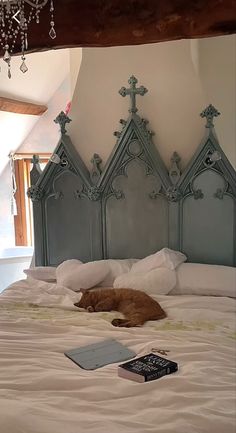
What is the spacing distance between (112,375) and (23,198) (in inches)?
142

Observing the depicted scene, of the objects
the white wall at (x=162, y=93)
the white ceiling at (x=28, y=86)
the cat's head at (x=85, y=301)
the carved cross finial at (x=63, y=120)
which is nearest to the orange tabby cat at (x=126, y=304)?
the cat's head at (x=85, y=301)

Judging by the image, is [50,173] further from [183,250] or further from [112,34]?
[112,34]

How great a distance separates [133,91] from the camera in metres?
3.08

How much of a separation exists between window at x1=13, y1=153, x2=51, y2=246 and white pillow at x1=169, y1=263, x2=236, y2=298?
267 centimetres

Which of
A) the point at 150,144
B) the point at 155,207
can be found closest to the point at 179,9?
the point at 150,144

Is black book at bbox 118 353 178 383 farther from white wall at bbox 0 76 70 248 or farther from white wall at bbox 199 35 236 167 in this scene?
white wall at bbox 0 76 70 248

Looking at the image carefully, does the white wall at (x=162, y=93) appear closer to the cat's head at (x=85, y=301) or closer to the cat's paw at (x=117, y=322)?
the cat's head at (x=85, y=301)

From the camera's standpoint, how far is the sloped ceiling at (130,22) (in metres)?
2.04

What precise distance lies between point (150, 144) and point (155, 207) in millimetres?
448

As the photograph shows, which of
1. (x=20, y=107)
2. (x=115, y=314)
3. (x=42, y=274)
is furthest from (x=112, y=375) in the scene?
(x=20, y=107)

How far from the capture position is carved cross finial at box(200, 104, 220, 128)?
9.49ft

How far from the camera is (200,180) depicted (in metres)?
2.98

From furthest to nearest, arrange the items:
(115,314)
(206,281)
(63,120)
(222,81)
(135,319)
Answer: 1. (63,120)
2. (222,81)
3. (206,281)
4. (115,314)
5. (135,319)

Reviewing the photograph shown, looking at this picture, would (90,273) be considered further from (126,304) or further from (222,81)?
(222,81)
